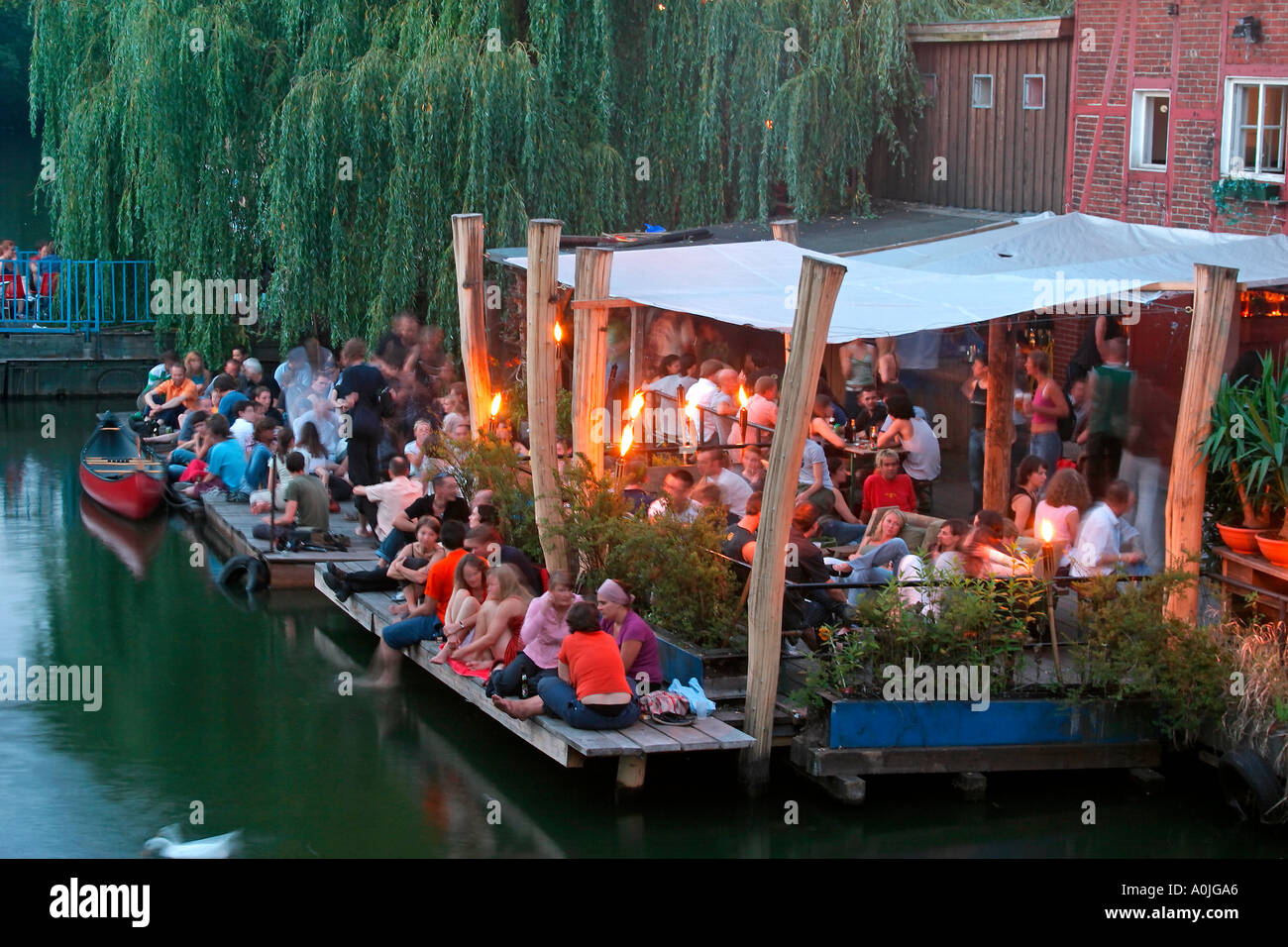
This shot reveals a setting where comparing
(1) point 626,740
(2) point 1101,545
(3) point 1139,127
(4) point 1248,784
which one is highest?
(3) point 1139,127

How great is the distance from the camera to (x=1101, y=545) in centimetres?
1063

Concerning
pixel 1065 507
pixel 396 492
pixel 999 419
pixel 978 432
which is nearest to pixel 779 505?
pixel 1065 507

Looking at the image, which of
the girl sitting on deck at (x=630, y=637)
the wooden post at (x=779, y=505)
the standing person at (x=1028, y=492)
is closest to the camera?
the wooden post at (x=779, y=505)

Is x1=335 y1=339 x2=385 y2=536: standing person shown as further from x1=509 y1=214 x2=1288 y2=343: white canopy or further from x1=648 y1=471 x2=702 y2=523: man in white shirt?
x1=648 y1=471 x2=702 y2=523: man in white shirt

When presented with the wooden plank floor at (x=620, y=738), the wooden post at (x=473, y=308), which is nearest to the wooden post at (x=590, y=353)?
the wooden post at (x=473, y=308)

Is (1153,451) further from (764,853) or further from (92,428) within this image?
(92,428)

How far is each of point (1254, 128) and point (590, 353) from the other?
292 inches

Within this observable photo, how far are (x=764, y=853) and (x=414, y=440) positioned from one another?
8458 mm

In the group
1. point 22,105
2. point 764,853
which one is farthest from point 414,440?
point 22,105

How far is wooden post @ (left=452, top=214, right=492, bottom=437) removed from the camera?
14.0 meters

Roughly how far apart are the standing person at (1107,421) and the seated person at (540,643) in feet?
13.7

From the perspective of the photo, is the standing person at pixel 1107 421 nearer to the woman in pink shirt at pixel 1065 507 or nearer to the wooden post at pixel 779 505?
the woman in pink shirt at pixel 1065 507

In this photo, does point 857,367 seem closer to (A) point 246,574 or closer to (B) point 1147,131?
(B) point 1147,131

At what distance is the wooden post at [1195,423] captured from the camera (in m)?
9.68
